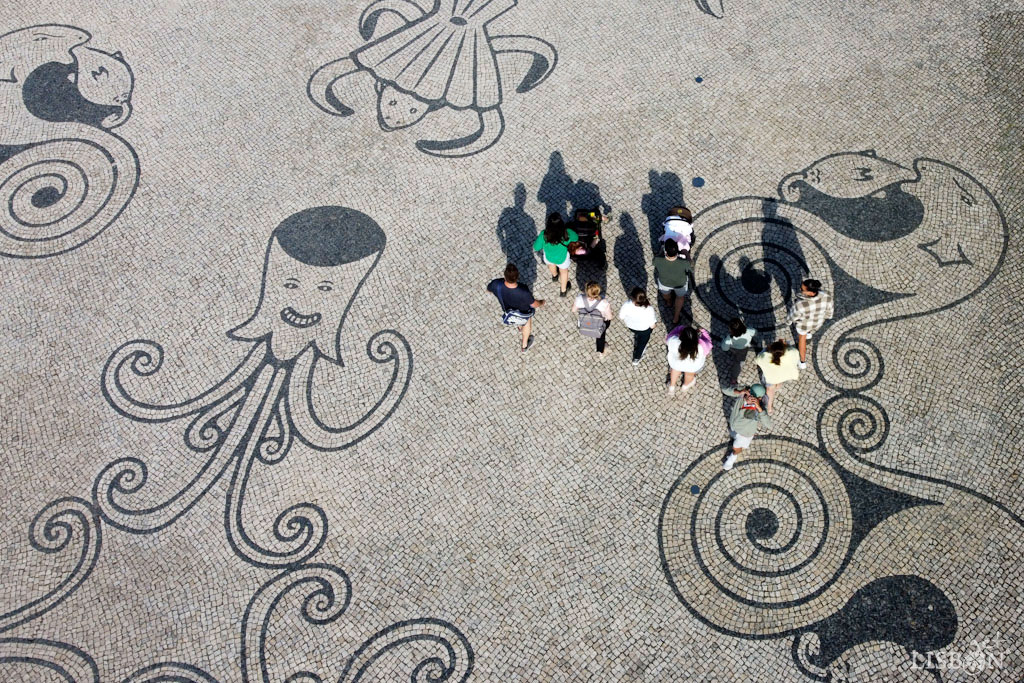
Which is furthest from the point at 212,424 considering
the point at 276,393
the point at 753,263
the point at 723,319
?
the point at 753,263

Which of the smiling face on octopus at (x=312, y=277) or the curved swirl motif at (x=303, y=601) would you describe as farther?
the smiling face on octopus at (x=312, y=277)

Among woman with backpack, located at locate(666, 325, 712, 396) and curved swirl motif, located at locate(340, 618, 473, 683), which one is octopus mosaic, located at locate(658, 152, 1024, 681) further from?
curved swirl motif, located at locate(340, 618, 473, 683)

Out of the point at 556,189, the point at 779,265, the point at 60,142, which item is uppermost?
the point at 60,142

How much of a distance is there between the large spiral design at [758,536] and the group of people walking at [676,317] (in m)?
0.44

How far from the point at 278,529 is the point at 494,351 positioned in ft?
12.8

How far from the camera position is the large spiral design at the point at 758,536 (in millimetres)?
8469

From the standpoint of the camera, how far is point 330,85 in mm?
12859

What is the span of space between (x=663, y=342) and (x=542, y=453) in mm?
2507

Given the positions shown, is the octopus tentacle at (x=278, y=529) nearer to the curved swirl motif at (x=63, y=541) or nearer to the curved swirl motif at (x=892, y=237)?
the curved swirl motif at (x=63, y=541)

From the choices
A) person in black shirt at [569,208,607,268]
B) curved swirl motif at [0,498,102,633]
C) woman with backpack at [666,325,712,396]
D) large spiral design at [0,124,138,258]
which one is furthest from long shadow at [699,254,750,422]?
large spiral design at [0,124,138,258]

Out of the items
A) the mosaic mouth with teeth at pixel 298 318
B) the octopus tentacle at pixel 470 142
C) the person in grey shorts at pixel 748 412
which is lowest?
the person in grey shorts at pixel 748 412

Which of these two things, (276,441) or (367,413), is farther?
(367,413)

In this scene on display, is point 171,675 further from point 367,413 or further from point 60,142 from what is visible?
point 60,142

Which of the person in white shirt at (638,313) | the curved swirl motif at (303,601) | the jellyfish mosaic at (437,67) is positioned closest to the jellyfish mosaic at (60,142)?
the jellyfish mosaic at (437,67)
